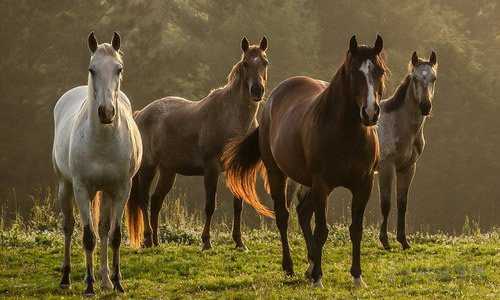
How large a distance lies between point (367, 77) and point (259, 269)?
3063mm

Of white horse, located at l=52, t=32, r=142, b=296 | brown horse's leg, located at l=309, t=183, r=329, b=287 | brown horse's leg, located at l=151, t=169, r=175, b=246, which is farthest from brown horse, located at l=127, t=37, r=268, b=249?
brown horse's leg, located at l=309, t=183, r=329, b=287

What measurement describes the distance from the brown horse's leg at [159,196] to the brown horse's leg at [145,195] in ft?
0.43

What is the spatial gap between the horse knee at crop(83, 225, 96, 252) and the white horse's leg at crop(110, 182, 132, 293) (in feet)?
0.81

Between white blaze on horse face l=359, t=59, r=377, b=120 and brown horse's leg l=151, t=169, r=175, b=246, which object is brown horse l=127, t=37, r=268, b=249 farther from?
white blaze on horse face l=359, t=59, r=377, b=120

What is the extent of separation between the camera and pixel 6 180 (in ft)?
103

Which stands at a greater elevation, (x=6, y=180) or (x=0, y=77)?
(x=0, y=77)

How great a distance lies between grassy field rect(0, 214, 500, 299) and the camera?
8094 millimetres

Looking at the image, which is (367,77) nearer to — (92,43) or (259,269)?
(92,43)

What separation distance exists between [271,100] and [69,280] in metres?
2.77

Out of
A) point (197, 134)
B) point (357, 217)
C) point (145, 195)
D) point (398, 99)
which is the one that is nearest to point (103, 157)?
point (357, 217)

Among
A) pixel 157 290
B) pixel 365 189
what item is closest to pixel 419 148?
pixel 365 189

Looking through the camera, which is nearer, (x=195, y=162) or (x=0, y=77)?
(x=195, y=162)

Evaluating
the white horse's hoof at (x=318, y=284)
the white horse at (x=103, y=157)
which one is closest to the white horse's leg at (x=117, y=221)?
the white horse at (x=103, y=157)

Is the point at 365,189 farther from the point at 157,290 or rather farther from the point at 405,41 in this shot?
the point at 405,41
